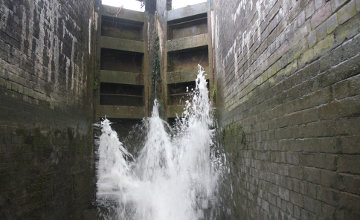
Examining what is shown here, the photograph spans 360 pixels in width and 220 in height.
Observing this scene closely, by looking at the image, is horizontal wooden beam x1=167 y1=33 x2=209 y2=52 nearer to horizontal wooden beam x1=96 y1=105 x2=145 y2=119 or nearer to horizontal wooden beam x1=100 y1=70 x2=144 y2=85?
horizontal wooden beam x1=100 y1=70 x2=144 y2=85

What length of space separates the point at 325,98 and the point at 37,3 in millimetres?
4666

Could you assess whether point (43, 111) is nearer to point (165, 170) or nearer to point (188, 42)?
point (165, 170)

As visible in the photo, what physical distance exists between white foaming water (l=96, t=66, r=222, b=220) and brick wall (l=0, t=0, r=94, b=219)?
124cm

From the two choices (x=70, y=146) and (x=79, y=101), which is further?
(x=79, y=101)

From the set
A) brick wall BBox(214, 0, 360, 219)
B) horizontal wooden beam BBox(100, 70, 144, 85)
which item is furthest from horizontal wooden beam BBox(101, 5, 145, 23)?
brick wall BBox(214, 0, 360, 219)

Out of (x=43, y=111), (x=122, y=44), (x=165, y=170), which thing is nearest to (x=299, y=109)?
(x=43, y=111)

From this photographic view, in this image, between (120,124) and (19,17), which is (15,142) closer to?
(19,17)

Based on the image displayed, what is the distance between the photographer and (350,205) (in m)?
1.81

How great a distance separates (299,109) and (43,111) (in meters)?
4.20

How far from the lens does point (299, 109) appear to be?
8.12 feet

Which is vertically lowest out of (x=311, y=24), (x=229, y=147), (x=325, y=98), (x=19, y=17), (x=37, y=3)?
(x=229, y=147)

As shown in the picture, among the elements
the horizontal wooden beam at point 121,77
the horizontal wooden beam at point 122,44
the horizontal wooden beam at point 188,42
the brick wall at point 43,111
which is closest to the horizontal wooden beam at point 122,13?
the horizontal wooden beam at point 122,44

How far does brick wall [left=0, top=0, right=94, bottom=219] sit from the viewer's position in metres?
3.83

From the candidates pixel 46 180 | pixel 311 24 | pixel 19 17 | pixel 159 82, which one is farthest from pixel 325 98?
pixel 159 82
